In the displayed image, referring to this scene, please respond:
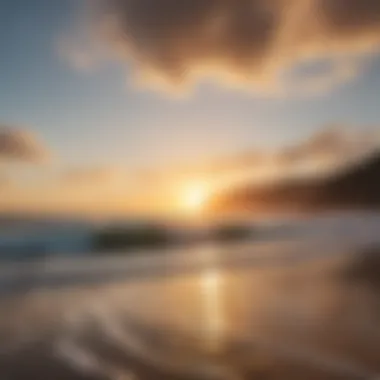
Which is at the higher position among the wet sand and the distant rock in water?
the distant rock in water

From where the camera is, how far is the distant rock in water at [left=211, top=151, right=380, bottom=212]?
101cm

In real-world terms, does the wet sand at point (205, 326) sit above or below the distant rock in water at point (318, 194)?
below

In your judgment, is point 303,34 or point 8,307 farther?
point 303,34

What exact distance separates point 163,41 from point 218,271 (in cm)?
38

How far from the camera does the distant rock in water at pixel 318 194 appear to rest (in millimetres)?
1007

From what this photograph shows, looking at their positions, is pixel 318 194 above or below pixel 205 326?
above

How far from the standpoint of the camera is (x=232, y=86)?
1010mm

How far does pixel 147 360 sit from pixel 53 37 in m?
0.52

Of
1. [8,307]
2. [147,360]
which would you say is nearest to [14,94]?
[8,307]

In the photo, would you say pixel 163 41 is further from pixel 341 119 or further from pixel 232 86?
pixel 341 119

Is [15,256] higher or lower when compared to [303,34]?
lower

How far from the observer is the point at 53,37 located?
97 centimetres

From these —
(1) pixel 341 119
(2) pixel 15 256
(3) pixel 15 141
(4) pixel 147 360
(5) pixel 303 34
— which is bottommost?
(4) pixel 147 360

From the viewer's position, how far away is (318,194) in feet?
3.38
